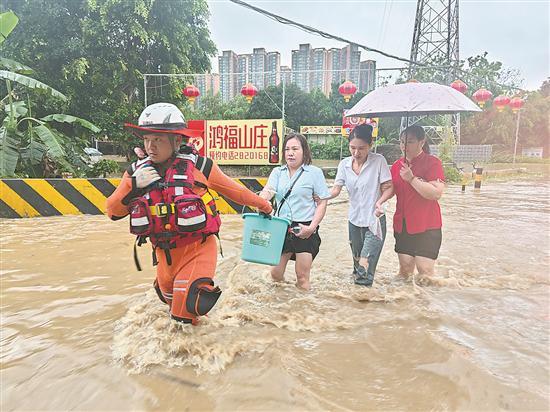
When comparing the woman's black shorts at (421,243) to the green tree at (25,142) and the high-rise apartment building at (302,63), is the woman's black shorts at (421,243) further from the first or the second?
the high-rise apartment building at (302,63)

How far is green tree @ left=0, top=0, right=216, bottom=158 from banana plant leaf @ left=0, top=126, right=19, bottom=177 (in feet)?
23.9

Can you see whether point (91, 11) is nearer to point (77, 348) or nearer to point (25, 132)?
point (25, 132)

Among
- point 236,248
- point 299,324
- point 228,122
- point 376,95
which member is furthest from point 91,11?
point 299,324

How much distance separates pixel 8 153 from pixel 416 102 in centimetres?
862

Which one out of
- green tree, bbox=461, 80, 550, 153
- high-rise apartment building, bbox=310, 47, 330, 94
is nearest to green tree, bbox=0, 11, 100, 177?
green tree, bbox=461, 80, 550, 153

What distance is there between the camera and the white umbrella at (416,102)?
3.66 metres

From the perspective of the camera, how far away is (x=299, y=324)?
3.38 m

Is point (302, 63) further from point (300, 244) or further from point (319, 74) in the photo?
point (300, 244)

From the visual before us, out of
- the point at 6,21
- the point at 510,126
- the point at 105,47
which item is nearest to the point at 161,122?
the point at 6,21

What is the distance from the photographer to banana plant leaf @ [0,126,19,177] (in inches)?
338

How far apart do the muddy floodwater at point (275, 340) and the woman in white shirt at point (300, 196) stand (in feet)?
1.74

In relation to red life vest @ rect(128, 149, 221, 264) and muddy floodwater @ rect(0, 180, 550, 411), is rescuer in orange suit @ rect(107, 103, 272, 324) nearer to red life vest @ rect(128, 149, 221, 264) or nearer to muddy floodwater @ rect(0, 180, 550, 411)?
red life vest @ rect(128, 149, 221, 264)

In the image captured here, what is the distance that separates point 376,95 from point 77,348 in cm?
336

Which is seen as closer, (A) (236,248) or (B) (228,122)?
(A) (236,248)
